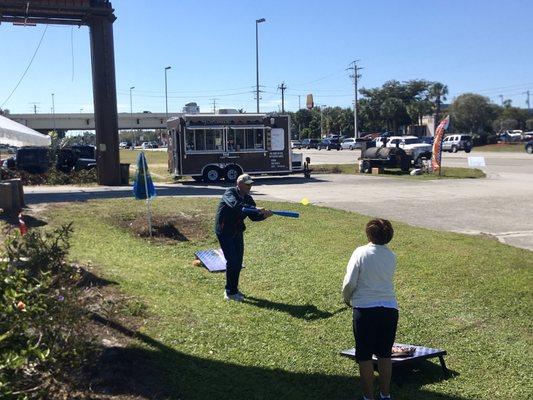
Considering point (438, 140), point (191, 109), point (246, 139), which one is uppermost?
point (191, 109)

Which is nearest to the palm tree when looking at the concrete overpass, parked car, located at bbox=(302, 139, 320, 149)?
parked car, located at bbox=(302, 139, 320, 149)

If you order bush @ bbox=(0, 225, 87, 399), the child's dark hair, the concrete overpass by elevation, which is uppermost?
the concrete overpass

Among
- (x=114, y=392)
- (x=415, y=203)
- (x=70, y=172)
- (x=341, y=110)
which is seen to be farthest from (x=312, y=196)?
(x=341, y=110)

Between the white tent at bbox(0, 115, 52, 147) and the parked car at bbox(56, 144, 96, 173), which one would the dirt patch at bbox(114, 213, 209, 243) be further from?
the parked car at bbox(56, 144, 96, 173)

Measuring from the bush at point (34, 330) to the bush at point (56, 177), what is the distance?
21.5 metres

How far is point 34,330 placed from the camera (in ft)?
11.8

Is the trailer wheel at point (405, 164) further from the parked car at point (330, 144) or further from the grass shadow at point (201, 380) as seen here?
the parked car at point (330, 144)

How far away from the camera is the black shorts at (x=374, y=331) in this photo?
4.31m

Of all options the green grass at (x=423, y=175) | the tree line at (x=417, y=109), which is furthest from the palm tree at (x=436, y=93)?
the green grass at (x=423, y=175)

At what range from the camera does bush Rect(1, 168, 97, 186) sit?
24.2 m

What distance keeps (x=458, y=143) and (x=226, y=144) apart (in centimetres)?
4225

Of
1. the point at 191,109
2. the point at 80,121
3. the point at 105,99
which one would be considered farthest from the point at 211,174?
the point at 80,121

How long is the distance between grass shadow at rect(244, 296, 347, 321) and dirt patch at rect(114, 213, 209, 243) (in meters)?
4.22

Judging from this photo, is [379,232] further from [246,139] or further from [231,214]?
[246,139]
